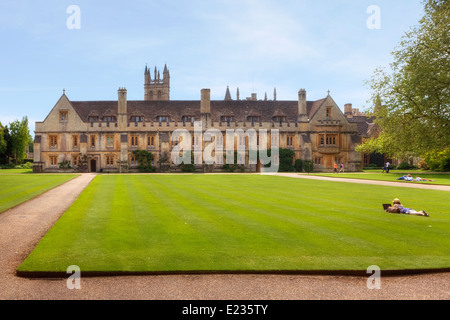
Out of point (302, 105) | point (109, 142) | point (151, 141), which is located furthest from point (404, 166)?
point (109, 142)

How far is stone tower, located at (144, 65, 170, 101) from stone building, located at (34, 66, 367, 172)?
36.7 meters

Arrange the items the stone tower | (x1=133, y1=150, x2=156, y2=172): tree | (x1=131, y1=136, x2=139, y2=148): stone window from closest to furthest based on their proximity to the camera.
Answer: (x1=133, y1=150, x2=156, y2=172): tree
(x1=131, y1=136, x2=139, y2=148): stone window
the stone tower

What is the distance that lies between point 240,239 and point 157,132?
4707 centimetres

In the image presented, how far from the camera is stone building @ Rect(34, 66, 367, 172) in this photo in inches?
2088

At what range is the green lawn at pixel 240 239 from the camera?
6.39m

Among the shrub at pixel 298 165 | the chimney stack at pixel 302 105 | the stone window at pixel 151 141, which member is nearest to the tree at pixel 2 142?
the stone window at pixel 151 141

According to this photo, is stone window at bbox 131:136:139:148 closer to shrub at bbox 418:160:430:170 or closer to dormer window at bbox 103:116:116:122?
dormer window at bbox 103:116:116:122

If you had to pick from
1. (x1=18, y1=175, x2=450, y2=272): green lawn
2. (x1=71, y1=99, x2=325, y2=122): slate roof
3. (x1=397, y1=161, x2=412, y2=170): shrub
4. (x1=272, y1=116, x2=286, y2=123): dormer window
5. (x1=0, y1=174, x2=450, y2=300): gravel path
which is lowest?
(x1=0, y1=174, x2=450, y2=300): gravel path

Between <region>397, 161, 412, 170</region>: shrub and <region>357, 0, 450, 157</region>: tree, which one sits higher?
<region>357, 0, 450, 157</region>: tree

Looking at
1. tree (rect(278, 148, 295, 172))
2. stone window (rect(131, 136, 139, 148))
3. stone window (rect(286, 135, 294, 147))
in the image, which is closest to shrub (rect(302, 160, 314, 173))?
tree (rect(278, 148, 295, 172))

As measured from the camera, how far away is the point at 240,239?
26.0ft

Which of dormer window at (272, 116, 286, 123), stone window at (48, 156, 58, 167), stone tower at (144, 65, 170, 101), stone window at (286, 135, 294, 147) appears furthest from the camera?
stone tower at (144, 65, 170, 101)

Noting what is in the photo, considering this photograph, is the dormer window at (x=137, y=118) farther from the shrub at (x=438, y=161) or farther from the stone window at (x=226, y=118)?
the shrub at (x=438, y=161)
